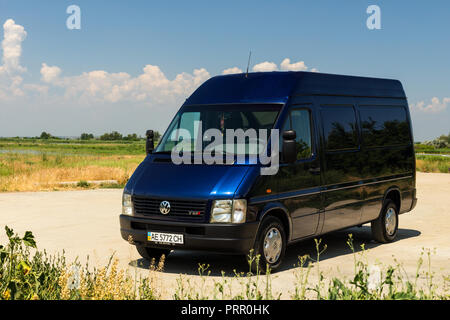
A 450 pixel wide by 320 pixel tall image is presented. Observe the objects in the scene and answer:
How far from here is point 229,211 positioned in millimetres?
8297

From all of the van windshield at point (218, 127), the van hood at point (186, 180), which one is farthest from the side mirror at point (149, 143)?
the van hood at point (186, 180)

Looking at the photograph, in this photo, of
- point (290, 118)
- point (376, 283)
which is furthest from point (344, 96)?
point (376, 283)

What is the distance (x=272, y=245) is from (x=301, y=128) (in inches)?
72.3

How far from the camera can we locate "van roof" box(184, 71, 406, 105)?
9.47 meters

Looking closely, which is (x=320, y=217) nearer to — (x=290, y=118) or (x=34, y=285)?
(x=290, y=118)

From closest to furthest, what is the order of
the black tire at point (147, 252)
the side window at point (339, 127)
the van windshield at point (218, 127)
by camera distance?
the van windshield at point (218, 127) → the black tire at point (147, 252) → the side window at point (339, 127)

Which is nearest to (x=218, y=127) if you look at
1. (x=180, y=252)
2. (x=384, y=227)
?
(x=180, y=252)

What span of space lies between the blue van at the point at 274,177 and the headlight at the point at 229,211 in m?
0.01

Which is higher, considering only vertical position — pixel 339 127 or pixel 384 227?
Result: pixel 339 127

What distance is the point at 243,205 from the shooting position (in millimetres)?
8273

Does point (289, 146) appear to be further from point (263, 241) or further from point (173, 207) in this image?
point (173, 207)

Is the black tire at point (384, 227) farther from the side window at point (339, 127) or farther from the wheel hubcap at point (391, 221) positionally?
the side window at point (339, 127)

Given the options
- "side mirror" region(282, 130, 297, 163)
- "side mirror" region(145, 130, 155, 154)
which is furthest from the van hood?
"side mirror" region(145, 130, 155, 154)

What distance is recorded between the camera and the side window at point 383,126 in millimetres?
11412
